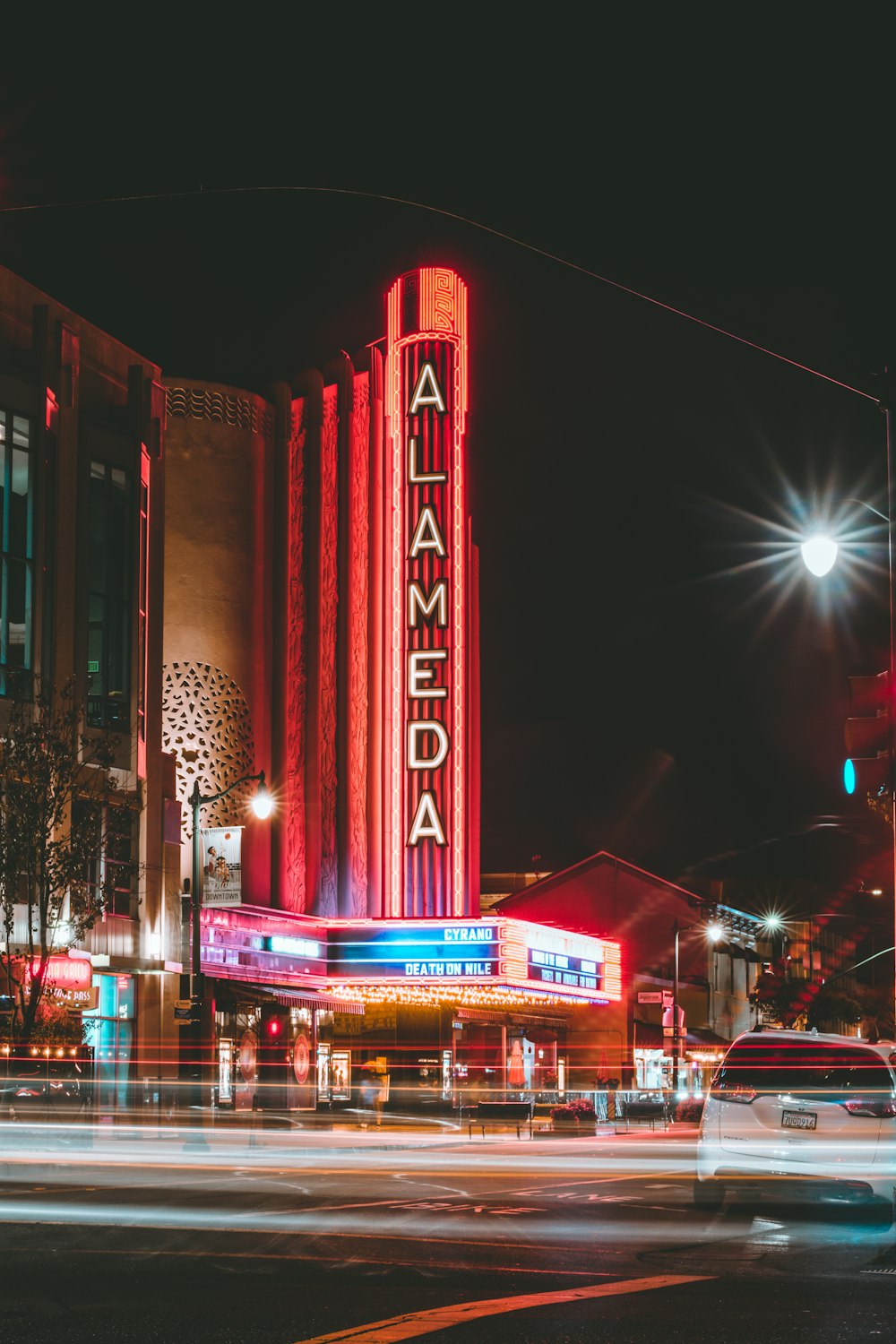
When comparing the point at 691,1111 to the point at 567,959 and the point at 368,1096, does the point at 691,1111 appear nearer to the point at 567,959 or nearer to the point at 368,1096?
the point at 567,959

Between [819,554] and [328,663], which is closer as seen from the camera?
[819,554]

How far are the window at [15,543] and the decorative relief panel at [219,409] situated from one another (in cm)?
820

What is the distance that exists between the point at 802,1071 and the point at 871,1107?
2.34 ft

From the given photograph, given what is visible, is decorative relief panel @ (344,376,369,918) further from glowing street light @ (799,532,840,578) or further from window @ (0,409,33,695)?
glowing street light @ (799,532,840,578)

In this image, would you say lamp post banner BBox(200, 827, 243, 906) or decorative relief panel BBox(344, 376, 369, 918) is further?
decorative relief panel BBox(344, 376, 369, 918)

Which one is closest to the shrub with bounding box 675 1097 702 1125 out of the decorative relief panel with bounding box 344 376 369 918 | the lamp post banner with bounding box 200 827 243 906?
the decorative relief panel with bounding box 344 376 369 918

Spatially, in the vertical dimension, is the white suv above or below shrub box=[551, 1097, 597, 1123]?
above

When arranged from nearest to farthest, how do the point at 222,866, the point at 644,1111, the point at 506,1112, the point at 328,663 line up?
the point at 222,866 < the point at 506,1112 < the point at 328,663 < the point at 644,1111

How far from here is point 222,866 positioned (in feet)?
130

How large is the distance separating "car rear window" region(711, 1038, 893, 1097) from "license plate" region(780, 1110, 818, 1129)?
16 cm

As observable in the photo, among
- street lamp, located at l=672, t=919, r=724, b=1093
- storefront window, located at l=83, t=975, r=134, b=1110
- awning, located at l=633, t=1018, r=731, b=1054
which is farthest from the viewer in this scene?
awning, located at l=633, t=1018, r=731, b=1054

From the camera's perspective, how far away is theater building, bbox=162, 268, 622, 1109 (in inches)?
1738

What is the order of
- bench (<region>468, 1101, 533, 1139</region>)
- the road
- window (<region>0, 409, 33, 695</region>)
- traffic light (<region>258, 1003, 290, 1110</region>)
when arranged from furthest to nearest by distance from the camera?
traffic light (<region>258, 1003, 290, 1110</region>)
bench (<region>468, 1101, 533, 1139</region>)
window (<region>0, 409, 33, 695</region>)
the road

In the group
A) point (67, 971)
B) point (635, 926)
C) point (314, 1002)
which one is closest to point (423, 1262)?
point (67, 971)
